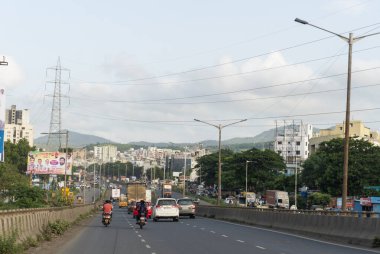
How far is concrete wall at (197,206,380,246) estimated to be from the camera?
26.7m

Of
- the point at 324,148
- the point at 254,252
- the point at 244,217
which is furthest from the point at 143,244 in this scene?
Answer: the point at 324,148

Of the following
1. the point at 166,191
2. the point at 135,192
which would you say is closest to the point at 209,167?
the point at 166,191

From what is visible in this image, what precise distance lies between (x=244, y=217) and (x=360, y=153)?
215 feet

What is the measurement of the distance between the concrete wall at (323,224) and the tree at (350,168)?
203ft

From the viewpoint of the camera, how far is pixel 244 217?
51.0m

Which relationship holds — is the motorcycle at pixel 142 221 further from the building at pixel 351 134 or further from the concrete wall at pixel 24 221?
the building at pixel 351 134

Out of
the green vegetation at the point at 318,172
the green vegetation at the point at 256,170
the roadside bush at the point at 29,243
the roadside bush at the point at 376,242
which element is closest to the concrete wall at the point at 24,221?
the roadside bush at the point at 29,243

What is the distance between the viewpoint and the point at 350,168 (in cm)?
10812

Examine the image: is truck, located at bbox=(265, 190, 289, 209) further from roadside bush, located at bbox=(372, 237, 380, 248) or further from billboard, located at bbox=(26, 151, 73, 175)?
roadside bush, located at bbox=(372, 237, 380, 248)

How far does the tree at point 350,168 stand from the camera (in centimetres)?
10831

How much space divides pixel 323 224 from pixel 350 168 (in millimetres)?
78423

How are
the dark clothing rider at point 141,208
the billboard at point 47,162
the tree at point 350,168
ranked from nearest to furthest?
the dark clothing rider at point 141,208
the tree at point 350,168
the billboard at point 47,162

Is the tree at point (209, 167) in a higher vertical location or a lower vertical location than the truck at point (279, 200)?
higher

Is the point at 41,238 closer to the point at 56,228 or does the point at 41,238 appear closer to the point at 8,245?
the point at 56,228
